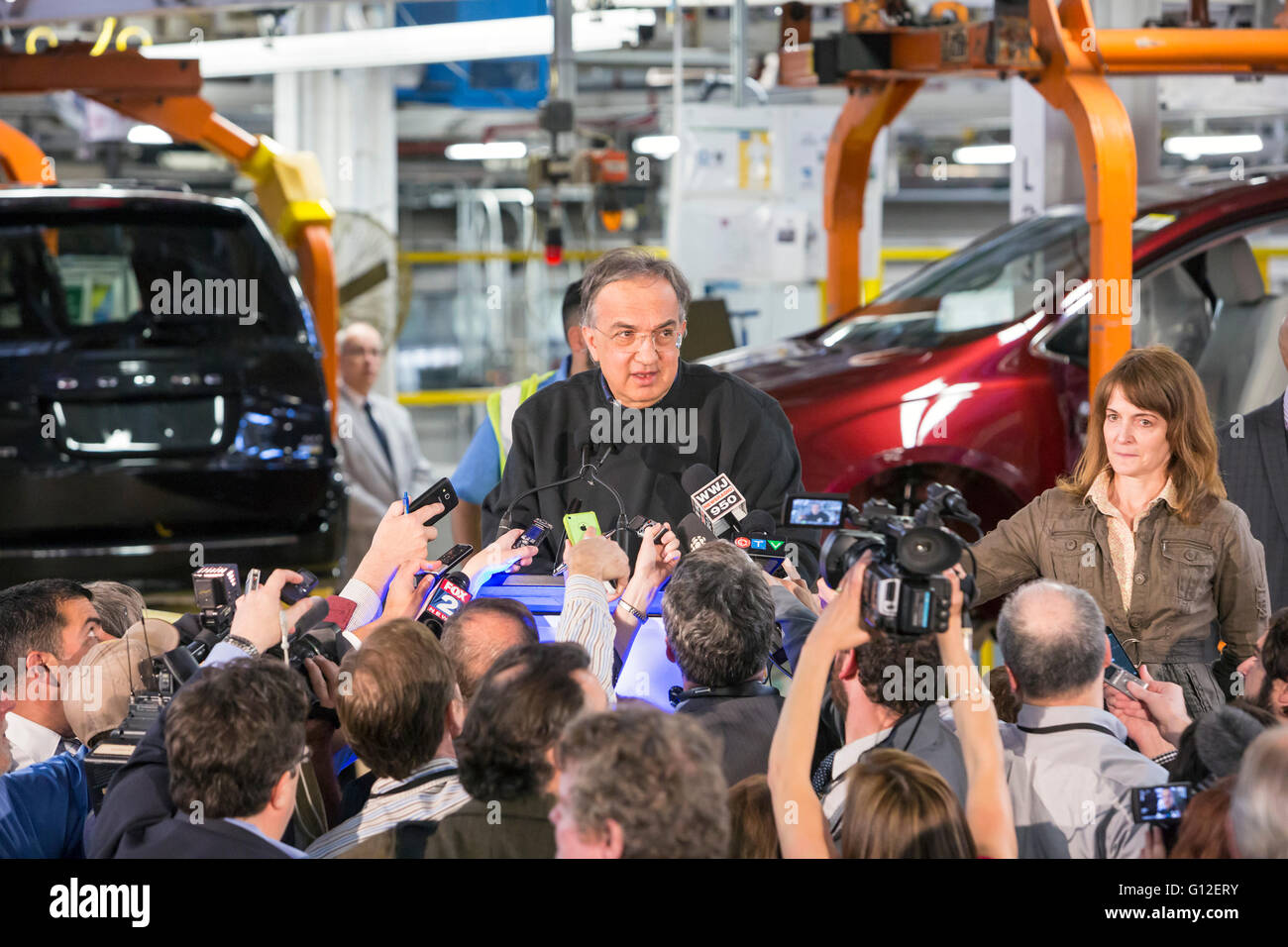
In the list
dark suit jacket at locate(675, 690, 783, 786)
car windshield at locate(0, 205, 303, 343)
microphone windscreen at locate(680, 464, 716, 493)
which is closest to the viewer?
dark suit jacket at locate(675, 690, 783, 786)

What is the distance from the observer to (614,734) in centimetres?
201

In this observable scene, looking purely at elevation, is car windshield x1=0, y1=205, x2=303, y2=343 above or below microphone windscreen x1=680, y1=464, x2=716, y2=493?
above

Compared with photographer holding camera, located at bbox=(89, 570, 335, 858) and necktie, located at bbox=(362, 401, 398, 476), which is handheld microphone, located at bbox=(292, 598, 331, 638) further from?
necktie, located at bbox=(362, 401, 398, 476)

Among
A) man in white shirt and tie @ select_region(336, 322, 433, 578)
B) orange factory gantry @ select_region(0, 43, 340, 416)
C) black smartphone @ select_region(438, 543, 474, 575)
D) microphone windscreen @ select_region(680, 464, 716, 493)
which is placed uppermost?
orange factory gantry @ select_region(0, 43, 340, 416)

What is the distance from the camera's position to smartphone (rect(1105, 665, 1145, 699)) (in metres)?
2.96

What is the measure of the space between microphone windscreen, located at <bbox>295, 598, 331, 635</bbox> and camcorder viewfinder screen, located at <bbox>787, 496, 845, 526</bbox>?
974 millimetres

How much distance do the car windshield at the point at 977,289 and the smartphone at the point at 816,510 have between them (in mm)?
3063

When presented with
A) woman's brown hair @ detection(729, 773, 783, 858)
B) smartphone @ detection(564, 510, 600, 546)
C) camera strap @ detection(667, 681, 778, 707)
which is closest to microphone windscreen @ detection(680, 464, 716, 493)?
smartphone @ detection(564, 510, 600, 546)

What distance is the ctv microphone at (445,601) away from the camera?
10.0ft

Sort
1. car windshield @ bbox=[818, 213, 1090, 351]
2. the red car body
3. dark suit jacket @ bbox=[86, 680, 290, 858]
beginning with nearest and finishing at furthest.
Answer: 1. dark suit jacket @ bbox=[86, 680, 290, 858]
2. the red car body
3. car windshield @ bbox=[818, 213, 1090, 351]

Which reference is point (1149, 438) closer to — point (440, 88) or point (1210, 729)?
point (1210, 729)

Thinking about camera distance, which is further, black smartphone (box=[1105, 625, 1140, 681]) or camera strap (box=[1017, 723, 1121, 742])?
black smartphone (box=[1105, 625, 1140, 681])
